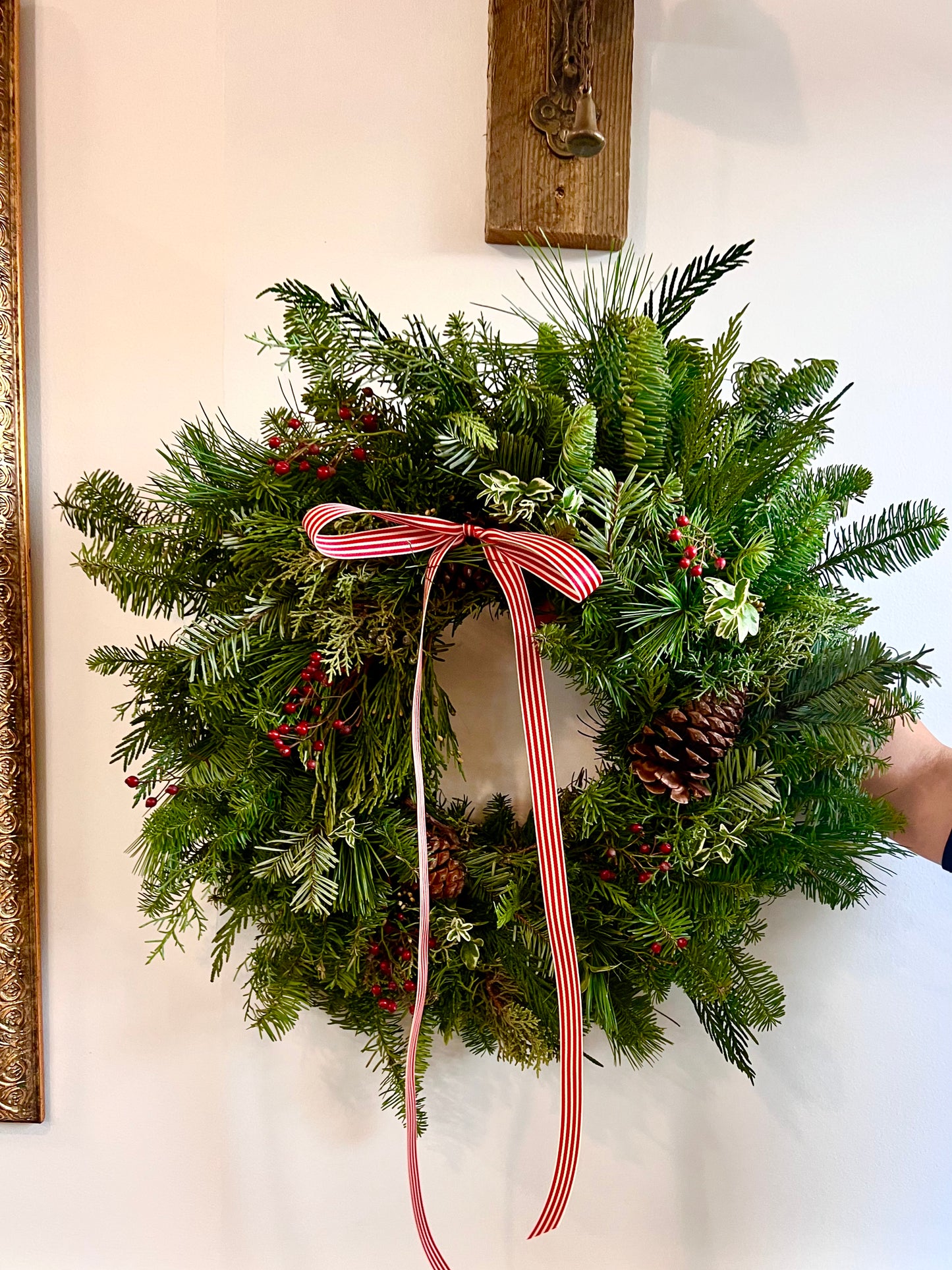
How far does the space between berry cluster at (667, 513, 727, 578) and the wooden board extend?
39cm

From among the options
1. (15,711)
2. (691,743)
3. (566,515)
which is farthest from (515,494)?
(15,711)

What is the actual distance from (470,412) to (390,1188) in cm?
81

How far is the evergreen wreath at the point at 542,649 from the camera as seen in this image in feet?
2.02

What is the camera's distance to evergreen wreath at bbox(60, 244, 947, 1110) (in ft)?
2.02

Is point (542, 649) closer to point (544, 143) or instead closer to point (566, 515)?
point (566, 515)

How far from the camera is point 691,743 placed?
0.65 metres

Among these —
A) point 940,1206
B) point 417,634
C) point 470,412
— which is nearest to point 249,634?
point 417,634

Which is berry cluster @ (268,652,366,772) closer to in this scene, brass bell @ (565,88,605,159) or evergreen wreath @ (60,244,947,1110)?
evergreen wreath @ (60,244,947,1110)

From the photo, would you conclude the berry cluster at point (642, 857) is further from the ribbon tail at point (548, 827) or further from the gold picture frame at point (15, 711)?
the gold picture frame at point (15, 711)

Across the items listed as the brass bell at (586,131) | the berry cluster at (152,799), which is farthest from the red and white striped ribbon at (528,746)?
the brass bell at (586,131)

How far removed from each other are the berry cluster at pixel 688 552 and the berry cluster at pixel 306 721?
28cm

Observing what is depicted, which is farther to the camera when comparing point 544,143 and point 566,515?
point 544,143

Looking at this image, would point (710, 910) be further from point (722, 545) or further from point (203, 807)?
point (203, 807)

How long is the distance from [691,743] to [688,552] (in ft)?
0.51
